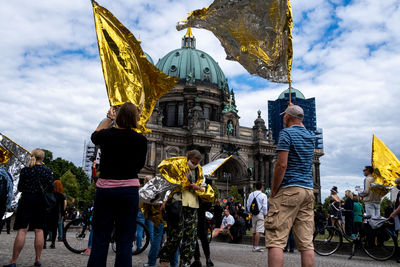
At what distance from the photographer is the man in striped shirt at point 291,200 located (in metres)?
3.91

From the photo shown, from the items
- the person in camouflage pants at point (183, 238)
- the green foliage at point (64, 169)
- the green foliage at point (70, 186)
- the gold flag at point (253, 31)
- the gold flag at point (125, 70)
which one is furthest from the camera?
the green foliage at point (64, 169)

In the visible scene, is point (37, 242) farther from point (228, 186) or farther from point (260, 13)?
point (228, 186)

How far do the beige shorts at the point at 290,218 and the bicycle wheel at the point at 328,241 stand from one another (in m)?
6.15

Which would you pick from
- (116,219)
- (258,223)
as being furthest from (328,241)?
(116,219)

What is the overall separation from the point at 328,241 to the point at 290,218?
22.0 ft

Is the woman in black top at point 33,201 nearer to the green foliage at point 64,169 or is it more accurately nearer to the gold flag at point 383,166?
the gold flag at point 383,166

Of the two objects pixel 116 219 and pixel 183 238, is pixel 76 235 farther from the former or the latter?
pixel 116 219

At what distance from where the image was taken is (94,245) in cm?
375

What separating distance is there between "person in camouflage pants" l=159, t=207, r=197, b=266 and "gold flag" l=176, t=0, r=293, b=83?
275 cm

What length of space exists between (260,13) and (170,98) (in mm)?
50822

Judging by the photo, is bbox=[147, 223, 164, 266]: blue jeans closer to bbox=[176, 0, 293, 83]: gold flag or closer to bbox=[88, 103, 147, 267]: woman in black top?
bbox=[88, 103, 147, 267]: woman in black top

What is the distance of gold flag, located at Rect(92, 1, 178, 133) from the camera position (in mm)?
5590

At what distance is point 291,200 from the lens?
13.1 feet

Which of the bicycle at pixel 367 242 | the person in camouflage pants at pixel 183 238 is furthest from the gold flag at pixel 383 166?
the person in camouflage pants at pixel 183 238
